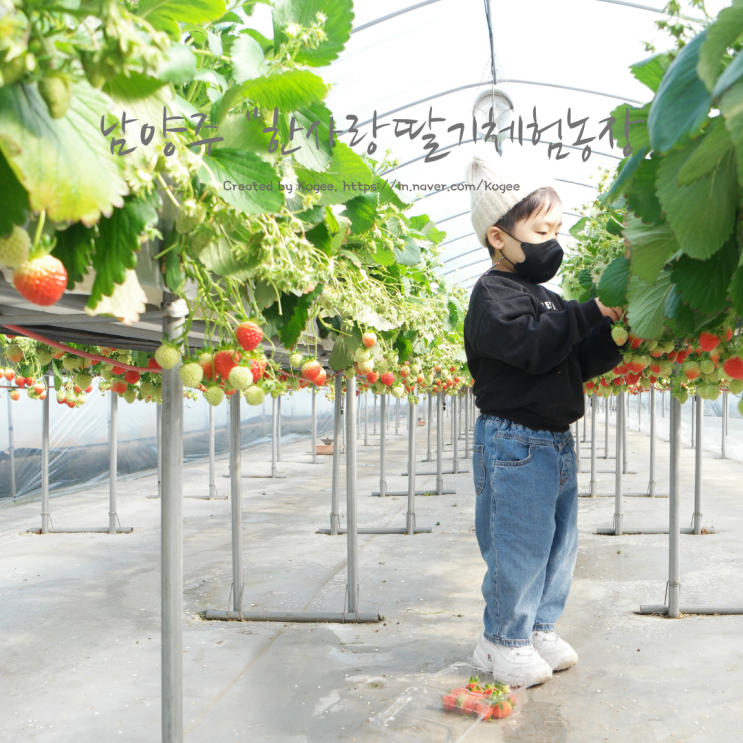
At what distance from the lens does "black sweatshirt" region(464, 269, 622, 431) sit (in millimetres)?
1941

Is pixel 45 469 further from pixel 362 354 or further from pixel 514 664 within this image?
pixel 514 664

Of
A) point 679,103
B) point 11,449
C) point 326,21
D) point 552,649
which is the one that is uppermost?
point 326,21

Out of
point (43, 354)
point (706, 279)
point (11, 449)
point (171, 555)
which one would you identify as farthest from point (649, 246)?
point (11, 449)

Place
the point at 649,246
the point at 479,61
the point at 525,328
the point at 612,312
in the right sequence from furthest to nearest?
the point at 479,61 → the point at 525,328 → the point at 612,312 → the point at 649,246

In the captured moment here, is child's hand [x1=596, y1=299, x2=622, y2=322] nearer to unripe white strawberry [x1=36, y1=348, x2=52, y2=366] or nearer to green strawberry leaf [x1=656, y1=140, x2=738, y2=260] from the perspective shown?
green strawberry leaf [x1=656, y1=140, x2=738, y2=260]

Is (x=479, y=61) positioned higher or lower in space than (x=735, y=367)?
higher

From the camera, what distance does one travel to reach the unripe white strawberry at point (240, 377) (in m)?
1.04

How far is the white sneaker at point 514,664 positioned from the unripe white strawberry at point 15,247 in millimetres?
2068

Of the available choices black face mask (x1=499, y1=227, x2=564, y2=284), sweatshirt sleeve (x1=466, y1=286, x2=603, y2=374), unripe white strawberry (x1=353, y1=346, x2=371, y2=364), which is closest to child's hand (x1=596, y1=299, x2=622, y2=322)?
sweatshirt sleeve (x1=466, y1=286, x2=603, y2=374)

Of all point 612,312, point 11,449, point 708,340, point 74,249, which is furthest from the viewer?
point 11,449

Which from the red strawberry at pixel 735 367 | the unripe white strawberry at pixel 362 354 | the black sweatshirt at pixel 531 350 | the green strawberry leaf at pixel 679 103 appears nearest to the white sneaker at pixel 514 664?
the black sweatshirt at pixel 531 350

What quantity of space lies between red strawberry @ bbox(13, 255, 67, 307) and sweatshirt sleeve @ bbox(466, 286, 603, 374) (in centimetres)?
155

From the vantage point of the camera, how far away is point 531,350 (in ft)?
6.45

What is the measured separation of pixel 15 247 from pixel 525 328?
5.29ft
